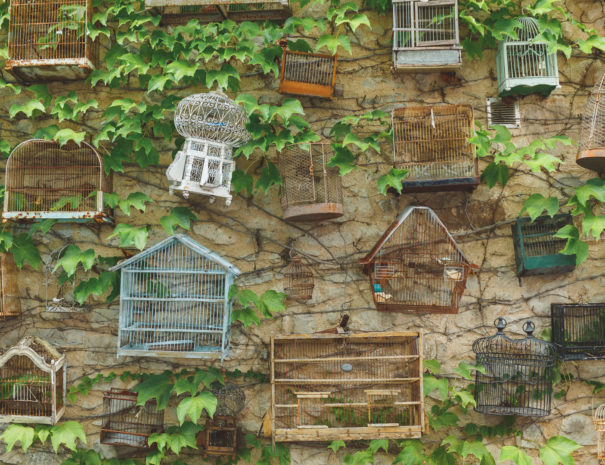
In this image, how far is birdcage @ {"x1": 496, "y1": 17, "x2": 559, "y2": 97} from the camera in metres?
5.18

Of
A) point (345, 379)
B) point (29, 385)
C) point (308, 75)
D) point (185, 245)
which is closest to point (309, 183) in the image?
point (308, 75)

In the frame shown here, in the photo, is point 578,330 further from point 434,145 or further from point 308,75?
point 308,75

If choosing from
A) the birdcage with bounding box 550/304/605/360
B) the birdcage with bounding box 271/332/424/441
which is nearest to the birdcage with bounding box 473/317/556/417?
the birdcage with bounding box 550/304/605/360

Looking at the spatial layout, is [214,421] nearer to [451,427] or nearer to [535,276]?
[451,427]

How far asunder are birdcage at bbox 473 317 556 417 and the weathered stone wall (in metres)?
0.23

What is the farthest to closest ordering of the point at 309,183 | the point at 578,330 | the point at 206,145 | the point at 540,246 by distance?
1. the point at 540,246
2. the point at 578,330
3. the point at 309,183
4. the point at 206,145

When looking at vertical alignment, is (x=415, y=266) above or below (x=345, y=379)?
above

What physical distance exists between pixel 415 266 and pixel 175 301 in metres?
1.95

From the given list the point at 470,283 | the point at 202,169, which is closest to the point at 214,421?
the point at 202,169

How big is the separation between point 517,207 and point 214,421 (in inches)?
126

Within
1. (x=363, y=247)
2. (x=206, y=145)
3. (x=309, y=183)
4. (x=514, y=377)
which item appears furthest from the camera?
(x=363, y=247)

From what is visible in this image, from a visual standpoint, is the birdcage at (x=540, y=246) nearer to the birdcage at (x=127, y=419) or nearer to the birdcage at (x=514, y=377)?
the birdcage at (x=514, y=377)

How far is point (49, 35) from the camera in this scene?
215 inches

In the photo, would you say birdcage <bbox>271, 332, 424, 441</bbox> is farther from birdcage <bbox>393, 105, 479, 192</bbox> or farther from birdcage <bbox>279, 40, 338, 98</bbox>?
birdcage <bbox>279, 40, 338, 98</bbox>
